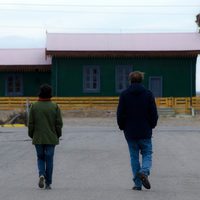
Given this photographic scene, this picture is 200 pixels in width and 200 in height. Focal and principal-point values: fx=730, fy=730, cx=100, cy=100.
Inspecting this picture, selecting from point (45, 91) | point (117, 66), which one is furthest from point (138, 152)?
point (117, 66)

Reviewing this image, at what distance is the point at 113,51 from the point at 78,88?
10.6 ft

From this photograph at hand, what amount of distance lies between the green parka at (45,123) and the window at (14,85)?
36.4 meters

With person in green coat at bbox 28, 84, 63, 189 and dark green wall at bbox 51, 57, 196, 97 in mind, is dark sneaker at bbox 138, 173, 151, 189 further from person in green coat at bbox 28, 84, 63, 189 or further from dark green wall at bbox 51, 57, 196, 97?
dark green wall at bbox 51, 57, 196, 97

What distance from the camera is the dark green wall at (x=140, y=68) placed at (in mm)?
44781

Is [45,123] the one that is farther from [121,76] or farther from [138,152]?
[121,76]

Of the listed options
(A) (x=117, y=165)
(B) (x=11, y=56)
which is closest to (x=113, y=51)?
(B) (x=11, y=56)

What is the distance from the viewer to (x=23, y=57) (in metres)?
48.1

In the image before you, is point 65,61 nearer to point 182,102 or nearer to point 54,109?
point 182,102

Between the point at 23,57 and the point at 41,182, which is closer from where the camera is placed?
the point at 41,182

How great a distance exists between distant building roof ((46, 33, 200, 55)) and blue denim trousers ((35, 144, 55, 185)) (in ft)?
108

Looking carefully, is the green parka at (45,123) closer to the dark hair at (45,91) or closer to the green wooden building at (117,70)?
the dark hair at (45,91)

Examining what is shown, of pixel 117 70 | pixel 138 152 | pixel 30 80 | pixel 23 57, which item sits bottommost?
pixel 138 152

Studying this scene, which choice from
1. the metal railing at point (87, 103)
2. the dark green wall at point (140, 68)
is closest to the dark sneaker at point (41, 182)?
the metal railing at point (87, 103)

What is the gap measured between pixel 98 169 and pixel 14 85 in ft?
111
